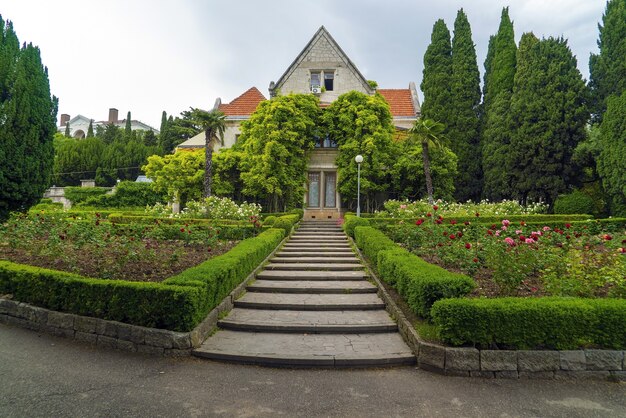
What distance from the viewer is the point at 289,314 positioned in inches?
263

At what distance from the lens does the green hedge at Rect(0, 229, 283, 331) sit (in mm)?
5105

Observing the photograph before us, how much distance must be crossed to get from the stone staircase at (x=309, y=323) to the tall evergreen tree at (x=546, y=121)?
17.1 meters

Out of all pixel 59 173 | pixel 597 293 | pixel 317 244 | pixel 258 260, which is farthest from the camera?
pixel 59 173

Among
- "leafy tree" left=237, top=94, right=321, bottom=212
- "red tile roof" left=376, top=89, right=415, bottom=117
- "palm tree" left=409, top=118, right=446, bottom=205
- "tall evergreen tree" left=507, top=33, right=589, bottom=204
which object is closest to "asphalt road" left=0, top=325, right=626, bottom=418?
"leafy tree" left=237, top=94, right=321, bottom=212


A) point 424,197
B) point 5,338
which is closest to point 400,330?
point 5,338

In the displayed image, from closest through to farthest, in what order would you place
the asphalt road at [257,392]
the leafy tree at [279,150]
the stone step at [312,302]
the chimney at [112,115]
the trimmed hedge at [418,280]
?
the asphalt road at [257,392] < the trimmed hedge at [418,280] < the stone step at [312,302] < the leafy tree at [279,150] < the chimney at [112,115]

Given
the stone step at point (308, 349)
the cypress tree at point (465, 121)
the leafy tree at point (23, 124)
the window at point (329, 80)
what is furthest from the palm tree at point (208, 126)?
the cypress tree at point (465, 121)

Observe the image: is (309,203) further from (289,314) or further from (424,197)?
(289,314)

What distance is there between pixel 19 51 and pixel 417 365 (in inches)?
619

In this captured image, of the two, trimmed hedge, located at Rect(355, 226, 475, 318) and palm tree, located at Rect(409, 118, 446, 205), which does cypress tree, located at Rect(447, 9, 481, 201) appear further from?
trimmed hedge, located at Rect(355, 226, 475, 318)

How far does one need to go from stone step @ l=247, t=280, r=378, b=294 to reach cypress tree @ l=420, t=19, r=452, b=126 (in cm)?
2126

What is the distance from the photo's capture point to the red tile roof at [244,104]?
2591 cm

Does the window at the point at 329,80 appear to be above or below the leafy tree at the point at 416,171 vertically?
above

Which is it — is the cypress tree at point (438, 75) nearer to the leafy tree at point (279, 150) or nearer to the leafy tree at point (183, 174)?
the leafy tree at point (279, 150)
